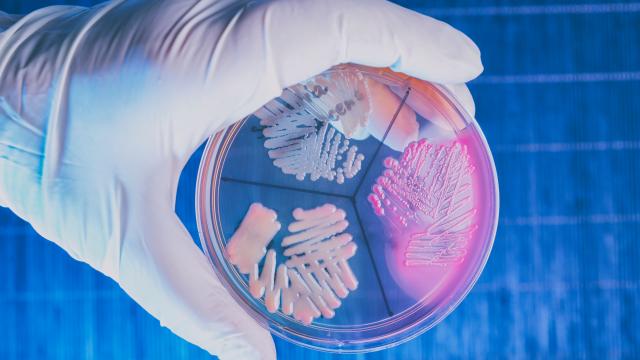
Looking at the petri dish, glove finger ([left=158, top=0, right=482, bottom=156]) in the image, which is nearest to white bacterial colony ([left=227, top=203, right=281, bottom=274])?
the petri dish

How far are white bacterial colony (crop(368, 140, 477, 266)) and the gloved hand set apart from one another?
20 cm

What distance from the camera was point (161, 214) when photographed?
2.81ft

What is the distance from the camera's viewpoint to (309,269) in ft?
3.24

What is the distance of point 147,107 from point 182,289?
10.8 inches

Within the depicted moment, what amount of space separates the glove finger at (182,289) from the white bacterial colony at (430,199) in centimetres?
31

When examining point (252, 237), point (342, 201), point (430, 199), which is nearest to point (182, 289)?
point (252, 237)

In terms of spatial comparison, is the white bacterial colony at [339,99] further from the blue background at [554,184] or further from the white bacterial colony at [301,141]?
the blue background at [554,184]

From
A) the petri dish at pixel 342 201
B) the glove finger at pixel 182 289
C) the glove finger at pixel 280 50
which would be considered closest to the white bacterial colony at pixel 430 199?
the petri dish at pixel 342 201

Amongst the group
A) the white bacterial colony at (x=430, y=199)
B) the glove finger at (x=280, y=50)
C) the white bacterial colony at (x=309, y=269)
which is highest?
the glove finger at (x=280, y=50)

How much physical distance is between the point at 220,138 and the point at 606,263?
81 centimetres

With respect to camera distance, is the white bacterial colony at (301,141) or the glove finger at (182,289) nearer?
the glove finger at (182,289)

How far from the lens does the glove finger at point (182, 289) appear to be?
0.85 m

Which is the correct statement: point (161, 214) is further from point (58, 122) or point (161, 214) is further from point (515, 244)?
point (515, 244)

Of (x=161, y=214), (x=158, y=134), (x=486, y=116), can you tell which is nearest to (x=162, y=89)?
(x=158, y=134)
